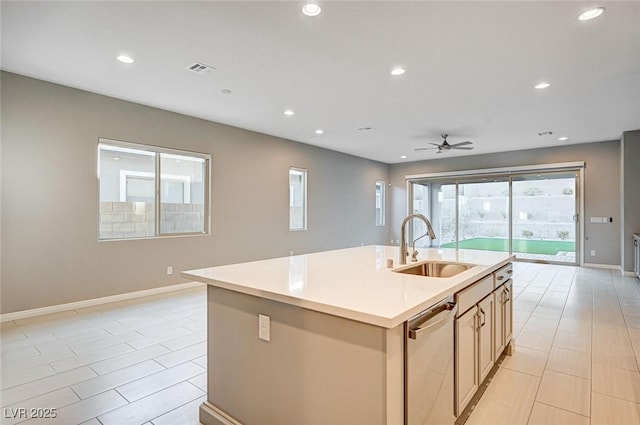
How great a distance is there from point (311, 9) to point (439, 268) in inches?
85.6

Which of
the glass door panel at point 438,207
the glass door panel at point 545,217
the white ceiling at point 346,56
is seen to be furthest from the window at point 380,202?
the white ceiling at point 346,56

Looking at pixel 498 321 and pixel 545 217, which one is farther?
pixel 545 217

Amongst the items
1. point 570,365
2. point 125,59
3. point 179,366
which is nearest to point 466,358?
point 570,365

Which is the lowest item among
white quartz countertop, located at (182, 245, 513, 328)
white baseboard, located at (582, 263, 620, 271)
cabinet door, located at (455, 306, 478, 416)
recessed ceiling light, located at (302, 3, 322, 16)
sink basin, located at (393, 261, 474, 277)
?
white baseboard, located at (582, 263, 620, 271)

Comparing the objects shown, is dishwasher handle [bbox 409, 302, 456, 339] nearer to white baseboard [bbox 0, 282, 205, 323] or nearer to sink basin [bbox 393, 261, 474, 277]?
sink basin [bbox 393, 261, 474, 277]

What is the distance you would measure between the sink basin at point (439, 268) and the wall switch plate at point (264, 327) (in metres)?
1.16

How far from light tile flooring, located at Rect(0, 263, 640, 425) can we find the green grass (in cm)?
378

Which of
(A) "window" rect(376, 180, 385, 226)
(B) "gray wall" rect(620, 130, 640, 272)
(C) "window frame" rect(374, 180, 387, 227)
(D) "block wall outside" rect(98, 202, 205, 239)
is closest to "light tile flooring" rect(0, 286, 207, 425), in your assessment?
(D) "block wall outside" rect(98, 202, 205, 239)

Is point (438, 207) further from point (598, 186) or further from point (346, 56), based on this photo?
point (346, 56)

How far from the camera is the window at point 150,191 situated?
439 centimetres

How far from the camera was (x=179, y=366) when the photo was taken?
2.58 metres

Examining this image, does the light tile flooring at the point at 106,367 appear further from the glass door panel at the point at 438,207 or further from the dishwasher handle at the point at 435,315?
the glass door panel at the point at 438,207

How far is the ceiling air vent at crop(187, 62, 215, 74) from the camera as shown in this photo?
3.35 meters

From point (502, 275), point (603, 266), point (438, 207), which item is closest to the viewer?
point (502, 275)
